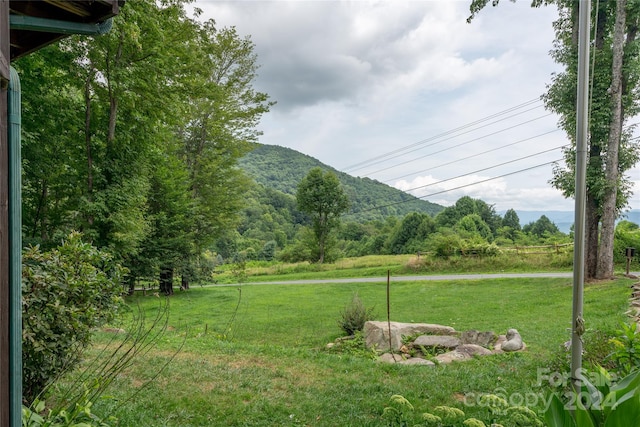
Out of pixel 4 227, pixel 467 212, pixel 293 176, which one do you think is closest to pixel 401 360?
pixel 4 227

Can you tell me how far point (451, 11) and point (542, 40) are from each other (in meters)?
3.80

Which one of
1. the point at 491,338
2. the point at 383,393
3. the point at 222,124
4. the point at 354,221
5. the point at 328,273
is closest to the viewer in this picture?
the point at 383,393

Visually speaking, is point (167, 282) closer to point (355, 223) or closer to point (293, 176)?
point (293, 176)

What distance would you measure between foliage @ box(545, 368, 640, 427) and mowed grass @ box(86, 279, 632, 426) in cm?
135

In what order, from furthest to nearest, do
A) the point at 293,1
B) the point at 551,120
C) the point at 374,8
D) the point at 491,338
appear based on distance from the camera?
the point at 551,120, the point at 374,8, the point at 293,1, the point at 491,338

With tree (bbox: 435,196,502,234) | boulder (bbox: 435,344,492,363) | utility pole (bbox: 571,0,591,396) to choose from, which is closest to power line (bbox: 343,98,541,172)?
tree (bbox: 435,196,502,234)

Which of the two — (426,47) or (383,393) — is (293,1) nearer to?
(426,47)

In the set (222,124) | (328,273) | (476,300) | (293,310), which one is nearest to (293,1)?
(222,124)

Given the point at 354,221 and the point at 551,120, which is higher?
the point at 551,120

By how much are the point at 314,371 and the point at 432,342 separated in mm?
2980

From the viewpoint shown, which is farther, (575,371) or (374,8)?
(374,8)

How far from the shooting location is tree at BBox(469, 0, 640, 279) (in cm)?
981

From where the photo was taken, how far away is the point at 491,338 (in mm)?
6785

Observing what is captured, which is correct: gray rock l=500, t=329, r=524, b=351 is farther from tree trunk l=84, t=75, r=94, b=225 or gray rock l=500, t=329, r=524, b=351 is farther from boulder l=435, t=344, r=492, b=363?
tree trunk l=84, t=75, r=94, b=225
